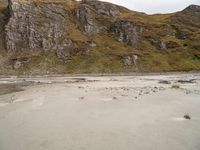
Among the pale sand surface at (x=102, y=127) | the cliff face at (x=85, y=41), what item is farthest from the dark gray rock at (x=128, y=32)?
the pale sand surface at (x=102, y=127)

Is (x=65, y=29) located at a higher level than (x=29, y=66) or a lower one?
higher

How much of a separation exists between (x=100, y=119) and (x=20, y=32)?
151506 mm

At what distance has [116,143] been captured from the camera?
23578mm

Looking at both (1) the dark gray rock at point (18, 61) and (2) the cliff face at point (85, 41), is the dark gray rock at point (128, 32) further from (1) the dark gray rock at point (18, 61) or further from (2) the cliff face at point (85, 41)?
(1) the dark gray rock at point (18, 61)

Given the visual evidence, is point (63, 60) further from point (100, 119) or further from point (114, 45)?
point (100, 119)

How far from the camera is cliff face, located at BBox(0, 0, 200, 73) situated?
535ft

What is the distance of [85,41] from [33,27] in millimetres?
25345

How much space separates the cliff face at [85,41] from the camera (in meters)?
163

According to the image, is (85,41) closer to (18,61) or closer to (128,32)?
(128,32)

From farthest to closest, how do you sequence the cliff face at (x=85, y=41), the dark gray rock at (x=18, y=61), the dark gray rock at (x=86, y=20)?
the dark gray rock at (x=86, y=20) → the cliff face at (x=85, y=41) → the dark gray rock at (x=18, y=61)

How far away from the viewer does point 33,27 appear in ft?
586

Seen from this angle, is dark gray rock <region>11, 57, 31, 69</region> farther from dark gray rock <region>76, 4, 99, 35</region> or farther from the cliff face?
dark gray rock <region>76, 4, 99, 35</region>

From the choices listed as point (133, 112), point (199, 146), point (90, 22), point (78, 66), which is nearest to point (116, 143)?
point (199, 146)

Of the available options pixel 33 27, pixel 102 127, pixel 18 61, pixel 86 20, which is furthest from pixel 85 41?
pixel 102 127
